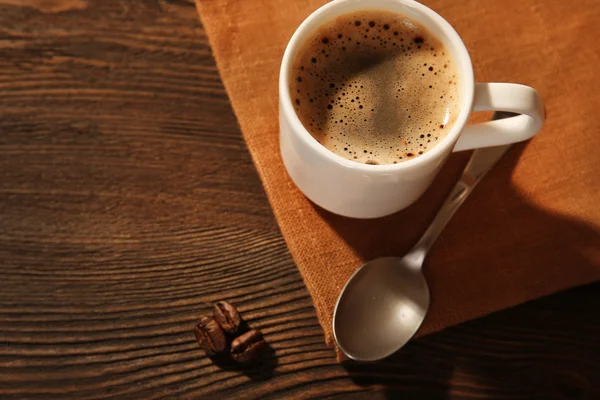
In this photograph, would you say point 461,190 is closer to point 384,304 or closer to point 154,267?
point 384,304

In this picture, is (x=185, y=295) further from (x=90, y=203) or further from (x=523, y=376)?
(x=523, y=376)

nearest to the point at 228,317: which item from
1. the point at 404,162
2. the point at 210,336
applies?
the point at 210,336

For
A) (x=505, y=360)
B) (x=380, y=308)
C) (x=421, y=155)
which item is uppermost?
(x=421, y=155)

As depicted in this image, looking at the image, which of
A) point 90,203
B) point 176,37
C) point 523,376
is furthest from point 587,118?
point 90,203

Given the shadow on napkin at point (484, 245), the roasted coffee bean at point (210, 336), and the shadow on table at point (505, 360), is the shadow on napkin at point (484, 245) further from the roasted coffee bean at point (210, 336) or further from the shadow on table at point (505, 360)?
the roasted coffee bean at point (210, 336)

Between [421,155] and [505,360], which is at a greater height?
[421,155]

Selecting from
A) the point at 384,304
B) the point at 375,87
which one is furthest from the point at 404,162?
the point at 384,304

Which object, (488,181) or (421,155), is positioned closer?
(421,155)
